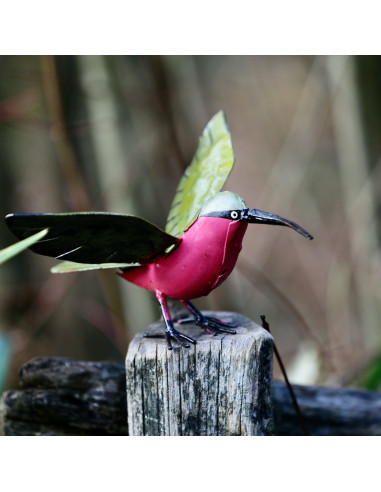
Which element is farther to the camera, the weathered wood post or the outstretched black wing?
the weathered wood post

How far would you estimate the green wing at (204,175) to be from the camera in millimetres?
1308

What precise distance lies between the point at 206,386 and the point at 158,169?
1774mm

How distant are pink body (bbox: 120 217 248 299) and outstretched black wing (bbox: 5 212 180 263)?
38 mm

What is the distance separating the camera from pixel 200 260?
1.19 m

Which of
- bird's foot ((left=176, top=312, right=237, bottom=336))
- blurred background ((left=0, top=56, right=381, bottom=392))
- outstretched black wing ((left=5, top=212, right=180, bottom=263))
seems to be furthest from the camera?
blurred background ((left=0, top=56, right=381, bottom=392))

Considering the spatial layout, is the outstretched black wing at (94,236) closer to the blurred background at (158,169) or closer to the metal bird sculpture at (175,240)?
the metal bird sculpture at (175,240)

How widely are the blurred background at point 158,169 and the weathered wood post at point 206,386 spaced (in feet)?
2.35

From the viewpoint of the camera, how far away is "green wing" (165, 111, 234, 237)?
1.31 m

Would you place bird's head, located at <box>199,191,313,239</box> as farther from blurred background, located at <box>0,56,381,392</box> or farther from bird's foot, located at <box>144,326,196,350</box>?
blurred background, located at <box>0,56,381,392</box>

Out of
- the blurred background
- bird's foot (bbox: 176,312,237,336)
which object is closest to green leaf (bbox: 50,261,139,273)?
bird's foot (bbox: 176,312,237,336)

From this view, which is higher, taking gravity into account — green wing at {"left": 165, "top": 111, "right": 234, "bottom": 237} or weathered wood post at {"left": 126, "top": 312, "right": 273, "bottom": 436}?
green wing at {"left": 165, "top": 111, "right": 234, "bottom": 237}

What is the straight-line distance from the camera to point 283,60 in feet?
12.7

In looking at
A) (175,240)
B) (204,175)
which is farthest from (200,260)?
(204,175)

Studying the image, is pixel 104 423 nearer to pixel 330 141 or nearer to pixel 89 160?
pixel 89 160
